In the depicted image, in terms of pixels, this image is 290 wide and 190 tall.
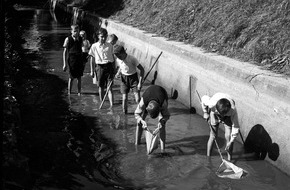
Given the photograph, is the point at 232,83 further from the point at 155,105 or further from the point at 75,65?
the point at 75,65

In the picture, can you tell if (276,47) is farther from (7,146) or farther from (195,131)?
(7,146)

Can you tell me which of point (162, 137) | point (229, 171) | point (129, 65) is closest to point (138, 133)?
point (162, 137)

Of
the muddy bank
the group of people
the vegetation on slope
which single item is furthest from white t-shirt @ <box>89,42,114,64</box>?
the vegetation on slope

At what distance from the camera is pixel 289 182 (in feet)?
19.9

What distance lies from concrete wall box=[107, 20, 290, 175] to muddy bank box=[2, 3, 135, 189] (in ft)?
8.21

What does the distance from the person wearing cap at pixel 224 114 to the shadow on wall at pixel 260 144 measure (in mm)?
558

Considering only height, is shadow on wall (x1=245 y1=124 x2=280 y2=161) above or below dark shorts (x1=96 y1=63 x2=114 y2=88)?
below

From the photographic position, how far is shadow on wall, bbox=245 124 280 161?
6582mm

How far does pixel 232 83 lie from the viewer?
26.0 ft

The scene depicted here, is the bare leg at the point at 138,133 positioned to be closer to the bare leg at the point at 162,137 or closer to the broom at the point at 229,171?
the bare leg at the point at 162,137

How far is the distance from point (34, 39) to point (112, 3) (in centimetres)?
456

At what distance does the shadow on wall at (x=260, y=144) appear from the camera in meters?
6.58

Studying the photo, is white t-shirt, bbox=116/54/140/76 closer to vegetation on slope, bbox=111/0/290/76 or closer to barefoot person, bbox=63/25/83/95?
barefoot person, bbox=63/25/83/95

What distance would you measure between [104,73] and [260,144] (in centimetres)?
416
